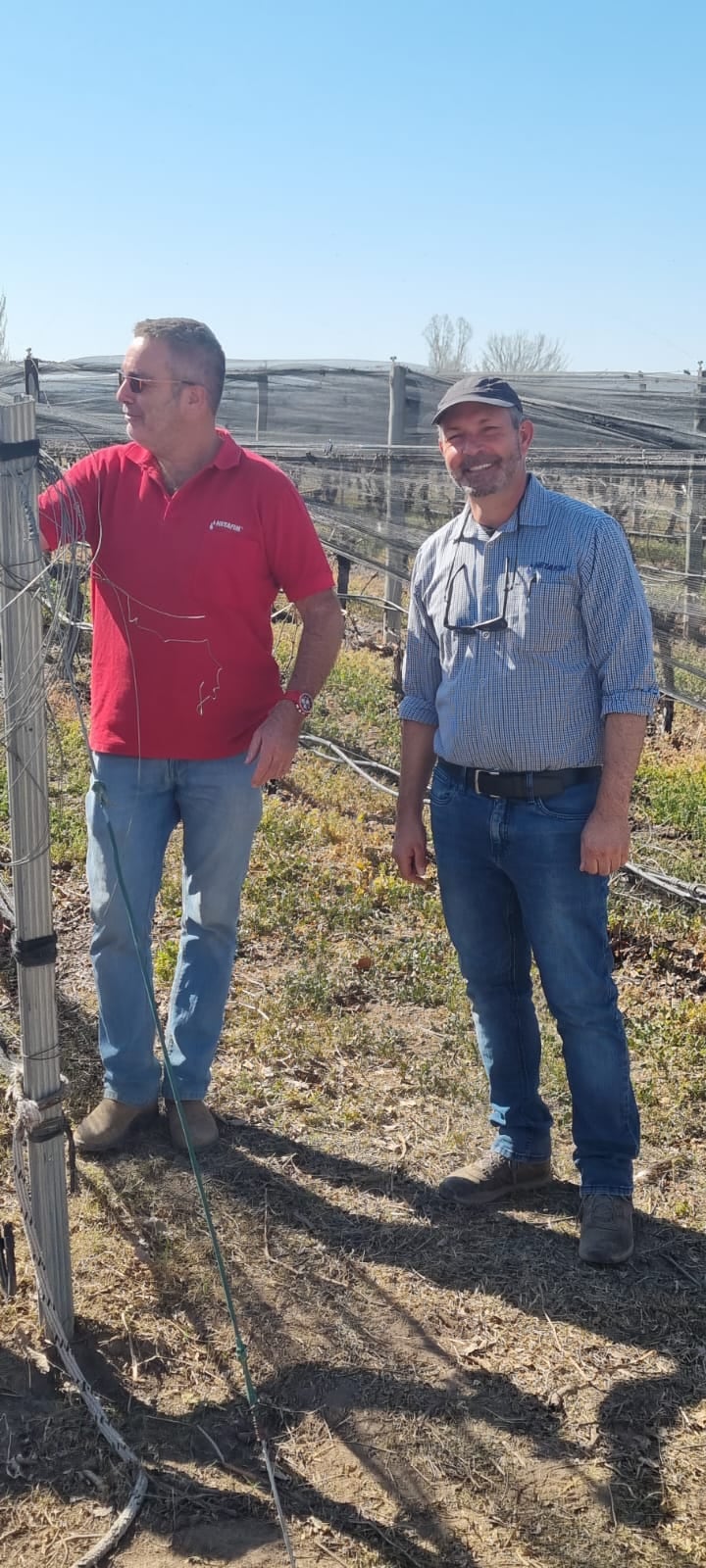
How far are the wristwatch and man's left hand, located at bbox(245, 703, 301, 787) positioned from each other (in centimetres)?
4

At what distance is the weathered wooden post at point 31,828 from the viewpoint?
2.37 metres

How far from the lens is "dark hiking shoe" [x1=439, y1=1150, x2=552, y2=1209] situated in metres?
3.29

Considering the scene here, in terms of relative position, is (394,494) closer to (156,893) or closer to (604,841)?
(156,893)

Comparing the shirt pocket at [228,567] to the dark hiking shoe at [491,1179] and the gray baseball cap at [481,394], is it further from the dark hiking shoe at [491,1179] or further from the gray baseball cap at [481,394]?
the dark hiking shoe at [491,1179]

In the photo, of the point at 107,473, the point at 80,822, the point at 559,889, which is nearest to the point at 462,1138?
the point at 559,889

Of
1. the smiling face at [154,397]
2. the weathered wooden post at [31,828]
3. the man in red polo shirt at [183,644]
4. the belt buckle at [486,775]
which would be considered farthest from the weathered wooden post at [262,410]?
the weathered wooden post at [31,828]

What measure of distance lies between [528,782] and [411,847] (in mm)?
446

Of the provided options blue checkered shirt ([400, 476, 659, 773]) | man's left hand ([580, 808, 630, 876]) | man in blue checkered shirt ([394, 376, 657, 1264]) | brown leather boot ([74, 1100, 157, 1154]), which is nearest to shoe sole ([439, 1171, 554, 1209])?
man in blue checkered shirt ([394, 376, 657, 1264])

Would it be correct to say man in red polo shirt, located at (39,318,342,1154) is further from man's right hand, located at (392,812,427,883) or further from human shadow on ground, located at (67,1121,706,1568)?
human shadow on ground, located at (67,1121,706,1568)

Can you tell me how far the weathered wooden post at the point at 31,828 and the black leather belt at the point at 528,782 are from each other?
1.00 m

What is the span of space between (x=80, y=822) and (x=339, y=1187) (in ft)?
10.5

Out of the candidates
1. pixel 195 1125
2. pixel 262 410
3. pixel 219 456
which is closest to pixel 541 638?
pixel 219 456

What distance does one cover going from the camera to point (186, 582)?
313cm

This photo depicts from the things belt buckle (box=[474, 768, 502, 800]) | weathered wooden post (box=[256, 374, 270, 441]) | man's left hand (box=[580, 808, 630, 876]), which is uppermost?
weathered wooden post (box=[256, 374, 270, 441])
